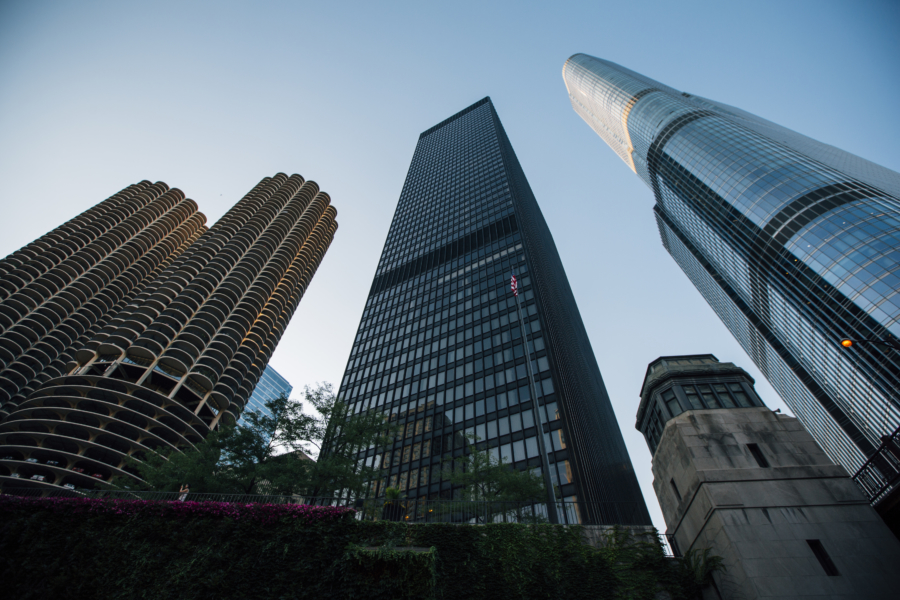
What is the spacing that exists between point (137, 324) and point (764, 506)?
296 ft

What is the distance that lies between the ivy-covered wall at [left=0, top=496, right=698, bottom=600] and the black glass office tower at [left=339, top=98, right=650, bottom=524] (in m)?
14.5

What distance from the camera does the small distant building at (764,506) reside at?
1702 cm

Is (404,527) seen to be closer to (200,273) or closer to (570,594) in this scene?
(570,594)

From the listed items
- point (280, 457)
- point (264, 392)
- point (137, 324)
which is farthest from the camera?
point (264, 392)

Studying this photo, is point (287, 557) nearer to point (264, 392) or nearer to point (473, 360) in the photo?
point (473, 360)

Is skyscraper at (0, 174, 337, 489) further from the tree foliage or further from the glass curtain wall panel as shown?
the glass curtain wall panel

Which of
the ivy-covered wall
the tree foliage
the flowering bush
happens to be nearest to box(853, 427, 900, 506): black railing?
the ivy-covered wall

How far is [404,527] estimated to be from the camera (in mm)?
20266

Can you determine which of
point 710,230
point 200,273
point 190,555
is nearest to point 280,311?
point 200,273

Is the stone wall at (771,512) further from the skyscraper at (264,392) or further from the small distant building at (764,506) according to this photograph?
the skyscraper at (264,392)

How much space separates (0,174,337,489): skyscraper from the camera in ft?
201

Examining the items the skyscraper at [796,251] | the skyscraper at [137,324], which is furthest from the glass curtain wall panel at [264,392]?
the skyscraper at [796,251]

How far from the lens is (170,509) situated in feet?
64.7

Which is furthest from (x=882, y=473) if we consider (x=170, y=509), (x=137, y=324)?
(x=137, y=324)
